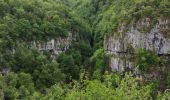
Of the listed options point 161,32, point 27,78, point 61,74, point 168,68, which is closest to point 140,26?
point 161,32

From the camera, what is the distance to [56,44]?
79812 millimetres

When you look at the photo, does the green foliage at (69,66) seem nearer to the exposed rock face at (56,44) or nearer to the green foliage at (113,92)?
the exposed rock face at (56,44)

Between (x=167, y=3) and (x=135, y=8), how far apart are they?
529cm

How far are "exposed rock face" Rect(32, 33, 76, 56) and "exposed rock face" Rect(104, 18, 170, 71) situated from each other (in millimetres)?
9208

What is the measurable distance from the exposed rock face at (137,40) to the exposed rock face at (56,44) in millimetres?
9208

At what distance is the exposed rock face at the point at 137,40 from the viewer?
236 ft

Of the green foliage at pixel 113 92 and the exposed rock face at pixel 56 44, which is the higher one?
the exposed rock face at pixel 56 44

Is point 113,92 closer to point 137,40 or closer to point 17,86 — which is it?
point 17,86

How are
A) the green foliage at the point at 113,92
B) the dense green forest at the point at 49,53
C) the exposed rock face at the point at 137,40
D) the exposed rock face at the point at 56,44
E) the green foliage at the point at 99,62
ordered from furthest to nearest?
1. the green foliage at the point at 99,62
2. the exposed rock face at the point at 56,44
3. the exposed rock face at the point at 137,40
4. the dense green forest at the point at 49,53
5. the green foliage at the point at 113,92

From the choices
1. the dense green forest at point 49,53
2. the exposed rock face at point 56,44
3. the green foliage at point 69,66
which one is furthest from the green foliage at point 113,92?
the green foliage at point 69,66

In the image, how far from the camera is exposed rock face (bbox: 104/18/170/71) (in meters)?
72.1

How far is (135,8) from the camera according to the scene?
76.1 metres

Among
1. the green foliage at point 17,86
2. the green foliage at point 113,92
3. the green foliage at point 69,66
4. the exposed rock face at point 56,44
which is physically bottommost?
the green foliage at point 17,86

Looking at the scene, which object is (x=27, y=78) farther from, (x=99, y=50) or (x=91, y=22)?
(x=91, y=22)
